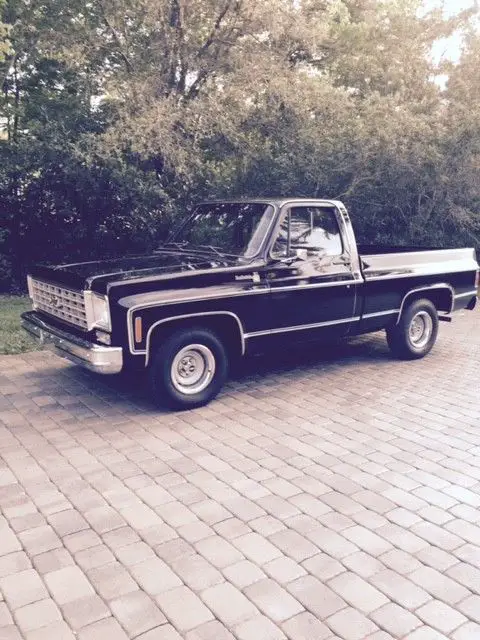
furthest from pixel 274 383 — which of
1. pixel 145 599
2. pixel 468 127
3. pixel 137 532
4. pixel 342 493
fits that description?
pixel 468 127

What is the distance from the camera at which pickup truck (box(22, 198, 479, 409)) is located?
4926 millimetres

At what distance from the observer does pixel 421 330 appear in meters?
7.50

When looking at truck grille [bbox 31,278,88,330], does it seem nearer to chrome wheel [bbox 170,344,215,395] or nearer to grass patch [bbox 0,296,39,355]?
chrome wheel [bbox 170,344,215,395]

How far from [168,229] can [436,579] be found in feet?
28.2

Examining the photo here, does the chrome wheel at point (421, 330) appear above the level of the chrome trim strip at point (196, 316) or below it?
below

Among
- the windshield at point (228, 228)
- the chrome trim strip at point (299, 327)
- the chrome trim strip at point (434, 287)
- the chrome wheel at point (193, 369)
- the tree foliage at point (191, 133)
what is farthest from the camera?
the tree foliage at point (191, 133)

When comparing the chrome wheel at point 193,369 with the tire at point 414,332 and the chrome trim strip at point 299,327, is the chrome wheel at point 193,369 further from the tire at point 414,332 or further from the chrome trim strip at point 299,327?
the tire at point 414,332

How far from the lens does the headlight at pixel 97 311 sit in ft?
15.9

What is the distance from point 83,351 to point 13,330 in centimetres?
365

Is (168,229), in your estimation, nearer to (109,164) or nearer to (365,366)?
(109,164)

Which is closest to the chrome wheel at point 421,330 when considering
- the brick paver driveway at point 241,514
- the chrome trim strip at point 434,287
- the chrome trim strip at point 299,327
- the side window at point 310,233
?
Result: the chrome trim strip at point 434,287

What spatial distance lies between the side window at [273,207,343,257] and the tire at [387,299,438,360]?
1.39m

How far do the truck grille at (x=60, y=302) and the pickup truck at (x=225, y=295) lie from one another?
0.01m

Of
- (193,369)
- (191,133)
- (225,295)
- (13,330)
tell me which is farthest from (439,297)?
(13,330)
